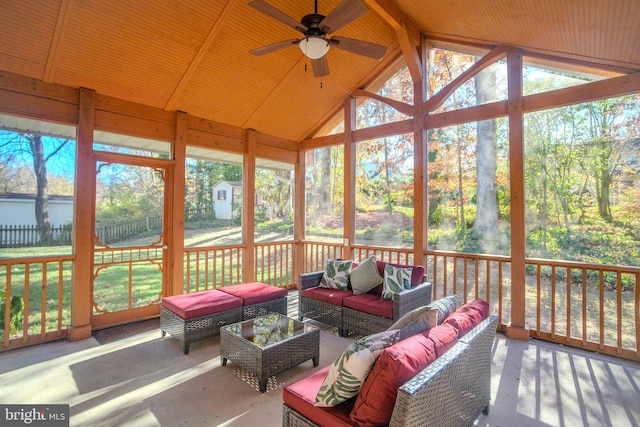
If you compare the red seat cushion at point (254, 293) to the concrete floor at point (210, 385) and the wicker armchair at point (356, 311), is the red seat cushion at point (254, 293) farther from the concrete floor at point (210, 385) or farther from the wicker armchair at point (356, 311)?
the concrete floor at point (210, 385)

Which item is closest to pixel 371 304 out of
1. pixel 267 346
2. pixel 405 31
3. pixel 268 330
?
pixel 268 330

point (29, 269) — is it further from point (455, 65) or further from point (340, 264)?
point (455, 65)

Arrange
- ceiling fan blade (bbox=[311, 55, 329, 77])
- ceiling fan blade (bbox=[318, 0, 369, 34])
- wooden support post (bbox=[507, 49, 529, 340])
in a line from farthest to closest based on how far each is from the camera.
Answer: wooden support post (bbox=[507, 49, 529, 340]) < ceiling fan blade (bbox=[311, 55, 329, 77]) < ceiling fan blade (bbox=[318, 0, 369, 34])

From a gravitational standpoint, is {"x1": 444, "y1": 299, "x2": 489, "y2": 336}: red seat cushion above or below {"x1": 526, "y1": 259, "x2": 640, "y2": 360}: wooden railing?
above

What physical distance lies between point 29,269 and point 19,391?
148 centimetres

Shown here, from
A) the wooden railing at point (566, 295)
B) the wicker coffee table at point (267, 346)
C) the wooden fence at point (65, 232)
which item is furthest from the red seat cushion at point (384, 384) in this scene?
the wooden fence at point (65, 232)

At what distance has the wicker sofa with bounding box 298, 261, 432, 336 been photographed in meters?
3.39

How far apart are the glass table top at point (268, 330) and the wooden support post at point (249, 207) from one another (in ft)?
6.74

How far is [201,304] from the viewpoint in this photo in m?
3.41

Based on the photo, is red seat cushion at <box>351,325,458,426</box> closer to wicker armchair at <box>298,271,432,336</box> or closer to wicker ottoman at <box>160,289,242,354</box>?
wicker armchair at <box>298,271,432,336</box>

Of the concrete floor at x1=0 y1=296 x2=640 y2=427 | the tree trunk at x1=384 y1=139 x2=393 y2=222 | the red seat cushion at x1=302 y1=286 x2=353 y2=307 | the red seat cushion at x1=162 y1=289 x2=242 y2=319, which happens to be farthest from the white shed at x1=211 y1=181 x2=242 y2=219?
the tree trunk at x1=384 y1=139 x2=393 y2=222

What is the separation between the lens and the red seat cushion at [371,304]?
3.39 metres

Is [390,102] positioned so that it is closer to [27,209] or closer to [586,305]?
[586,305]

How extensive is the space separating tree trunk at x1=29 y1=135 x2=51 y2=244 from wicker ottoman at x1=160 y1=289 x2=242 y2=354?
5.32 ft
